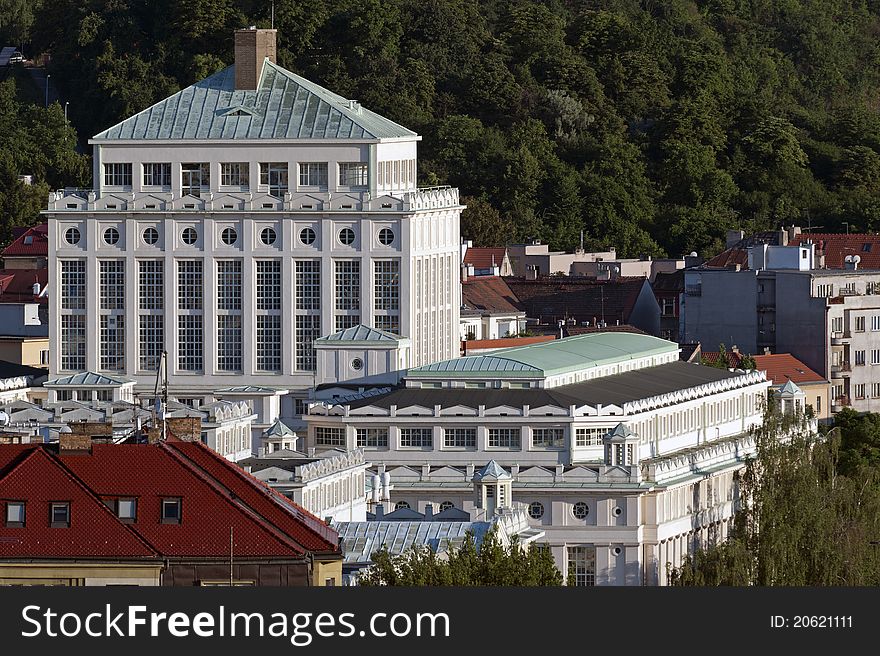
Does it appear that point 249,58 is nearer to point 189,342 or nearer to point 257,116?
point 257,116

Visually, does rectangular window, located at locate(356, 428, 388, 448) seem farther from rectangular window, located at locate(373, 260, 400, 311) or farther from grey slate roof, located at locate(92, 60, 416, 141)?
grey slate roof, located at locate(92, 60, 416, 141)

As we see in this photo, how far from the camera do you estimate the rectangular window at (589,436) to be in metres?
145

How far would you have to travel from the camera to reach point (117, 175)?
174m

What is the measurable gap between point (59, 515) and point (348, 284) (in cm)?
7757

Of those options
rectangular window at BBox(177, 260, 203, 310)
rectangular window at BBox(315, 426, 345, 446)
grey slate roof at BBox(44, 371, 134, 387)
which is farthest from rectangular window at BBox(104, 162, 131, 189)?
rectangular window at BBox(315, 426, 345, 446)

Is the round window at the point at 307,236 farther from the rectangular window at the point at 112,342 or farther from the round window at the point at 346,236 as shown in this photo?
the rectangular window at the point at 112,342

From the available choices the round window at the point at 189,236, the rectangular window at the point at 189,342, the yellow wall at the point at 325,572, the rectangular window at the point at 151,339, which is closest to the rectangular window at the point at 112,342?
the rectangular window at the point at 151,339

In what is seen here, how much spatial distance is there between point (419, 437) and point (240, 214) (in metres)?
30.3

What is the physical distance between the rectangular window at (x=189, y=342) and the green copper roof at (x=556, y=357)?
620 inches

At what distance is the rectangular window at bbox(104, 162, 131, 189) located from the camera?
174 meters

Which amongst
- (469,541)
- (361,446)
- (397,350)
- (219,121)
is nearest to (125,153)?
(219,121)

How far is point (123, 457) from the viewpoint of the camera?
96.8 metres

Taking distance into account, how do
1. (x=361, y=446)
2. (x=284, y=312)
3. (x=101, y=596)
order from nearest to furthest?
(x=101, y=596)
(x=361, y=446)
(x=284, y=312)

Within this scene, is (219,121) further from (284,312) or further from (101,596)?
(101,596)
